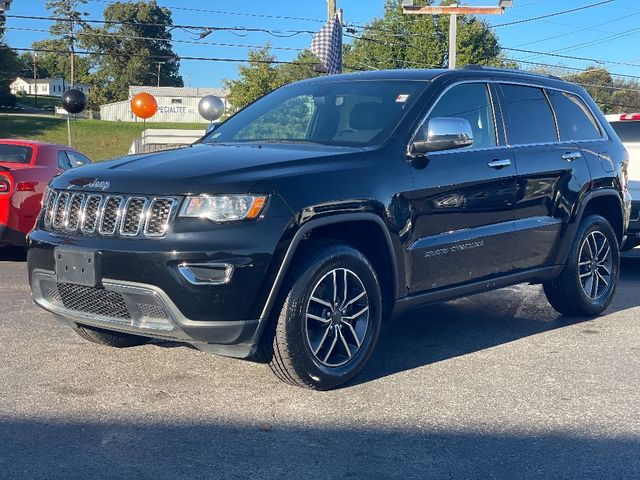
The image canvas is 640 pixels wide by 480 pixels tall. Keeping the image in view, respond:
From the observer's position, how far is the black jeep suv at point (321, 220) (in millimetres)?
4156

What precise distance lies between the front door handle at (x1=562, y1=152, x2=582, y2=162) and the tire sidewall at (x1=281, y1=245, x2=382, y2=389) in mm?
2380

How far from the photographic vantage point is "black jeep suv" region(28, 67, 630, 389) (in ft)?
13.6

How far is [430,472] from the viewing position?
353 cm

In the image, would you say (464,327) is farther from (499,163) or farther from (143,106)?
(143,106)

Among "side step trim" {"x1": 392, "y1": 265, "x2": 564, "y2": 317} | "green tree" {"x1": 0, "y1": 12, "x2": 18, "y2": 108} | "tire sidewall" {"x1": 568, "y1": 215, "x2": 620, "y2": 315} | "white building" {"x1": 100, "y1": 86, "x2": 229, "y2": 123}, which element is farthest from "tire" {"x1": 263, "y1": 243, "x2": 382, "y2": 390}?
"white building" {"x1": 100, "y1": 86, "x2": 229, "y2": 123}

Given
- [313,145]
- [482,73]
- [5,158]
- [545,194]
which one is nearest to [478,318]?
[545,194]

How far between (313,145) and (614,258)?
326cm

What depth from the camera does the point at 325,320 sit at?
4566mm

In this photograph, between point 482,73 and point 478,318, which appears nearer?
point 482,73

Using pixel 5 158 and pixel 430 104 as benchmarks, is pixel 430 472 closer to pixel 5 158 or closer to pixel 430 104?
pixel 430 104

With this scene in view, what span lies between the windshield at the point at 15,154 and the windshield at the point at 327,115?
4657mm

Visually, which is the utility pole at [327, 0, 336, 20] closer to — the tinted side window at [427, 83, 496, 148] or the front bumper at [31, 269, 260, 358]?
the tinted side window at [427, 83, 496, 148]

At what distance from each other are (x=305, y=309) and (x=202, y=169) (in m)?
0.93

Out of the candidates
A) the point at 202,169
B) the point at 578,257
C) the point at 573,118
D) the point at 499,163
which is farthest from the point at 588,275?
the point at 202,169
